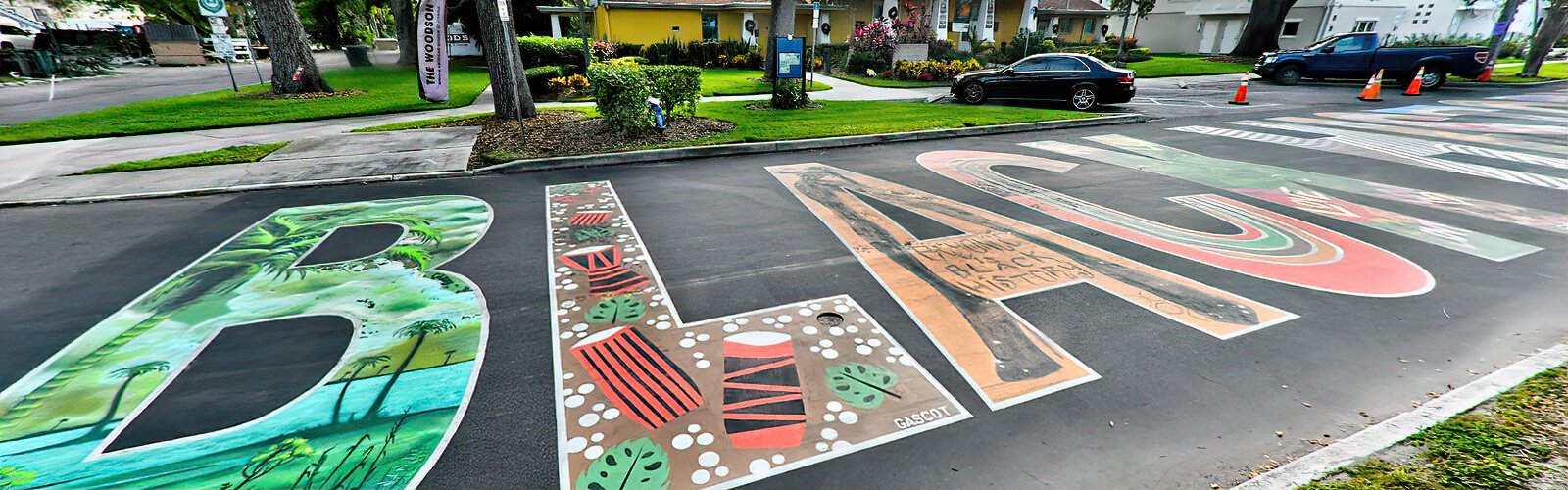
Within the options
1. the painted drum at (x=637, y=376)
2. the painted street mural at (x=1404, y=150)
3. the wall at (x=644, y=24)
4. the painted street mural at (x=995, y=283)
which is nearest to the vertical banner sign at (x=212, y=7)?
the wall at (x=644, y=24)

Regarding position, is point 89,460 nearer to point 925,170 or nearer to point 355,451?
point 355,451

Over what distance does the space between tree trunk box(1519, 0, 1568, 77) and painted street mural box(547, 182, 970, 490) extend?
34.6 meters

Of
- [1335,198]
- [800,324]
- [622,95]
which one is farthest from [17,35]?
[1335,198]

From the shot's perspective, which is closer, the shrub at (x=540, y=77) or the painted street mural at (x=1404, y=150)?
the painted street mural at (x=1404, y=150)

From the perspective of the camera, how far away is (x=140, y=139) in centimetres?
1149

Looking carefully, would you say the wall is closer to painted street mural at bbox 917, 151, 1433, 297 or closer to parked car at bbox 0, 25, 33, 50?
painted street mural at bbox 917, 151, 1433, 297

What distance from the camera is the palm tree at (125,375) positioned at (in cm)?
346

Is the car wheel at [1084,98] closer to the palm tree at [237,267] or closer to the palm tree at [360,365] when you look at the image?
the palm tree at [237,267]

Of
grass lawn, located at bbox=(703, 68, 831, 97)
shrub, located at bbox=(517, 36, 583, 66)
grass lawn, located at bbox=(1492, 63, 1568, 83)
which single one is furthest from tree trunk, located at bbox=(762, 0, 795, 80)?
grass lawn, located at bbox=(1492, 63, 1568, 83)

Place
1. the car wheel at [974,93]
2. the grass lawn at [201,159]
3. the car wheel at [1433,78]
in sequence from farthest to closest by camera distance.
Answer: the car wheel at [1433,78] → the car wheel at [974,93] → the grass lawn at [201,159]

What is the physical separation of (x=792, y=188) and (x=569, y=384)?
16.6 ft

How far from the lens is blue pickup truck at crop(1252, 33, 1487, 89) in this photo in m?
19.6

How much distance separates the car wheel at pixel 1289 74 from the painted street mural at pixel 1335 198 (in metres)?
16.2

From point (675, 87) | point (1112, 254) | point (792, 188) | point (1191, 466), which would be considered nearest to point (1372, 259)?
point (1112, 254)
